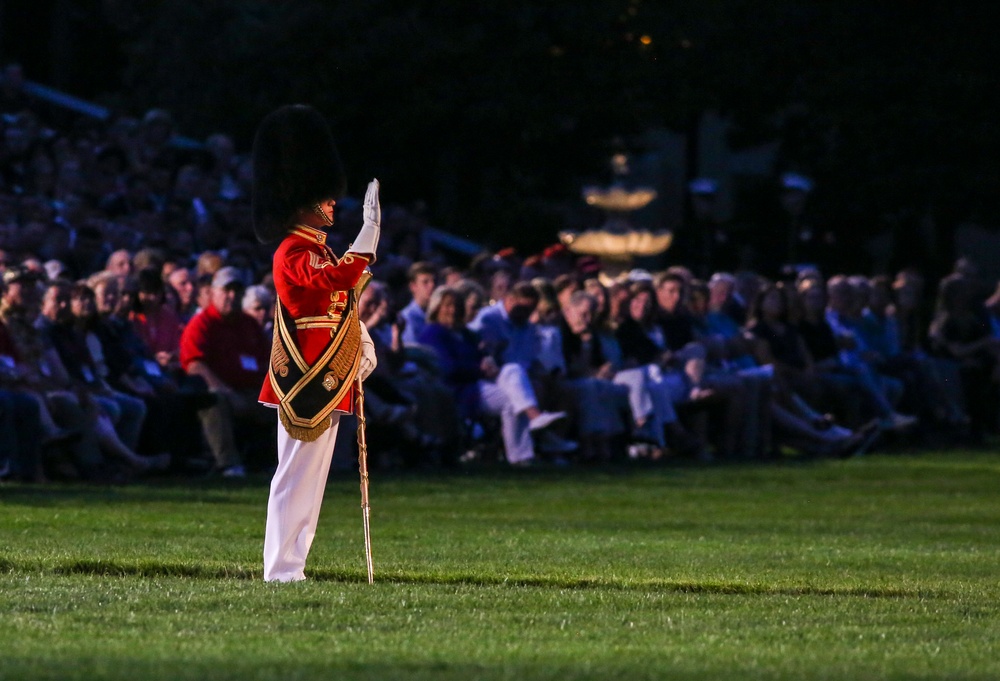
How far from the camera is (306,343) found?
1041cm

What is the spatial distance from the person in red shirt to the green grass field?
2.84 feet

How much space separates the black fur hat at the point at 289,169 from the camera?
10609 millimetres

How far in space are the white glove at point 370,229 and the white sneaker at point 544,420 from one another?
9.97m

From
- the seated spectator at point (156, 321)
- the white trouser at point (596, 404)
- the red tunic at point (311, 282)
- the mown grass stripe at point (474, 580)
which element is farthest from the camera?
the white trouser at point (596, 404)

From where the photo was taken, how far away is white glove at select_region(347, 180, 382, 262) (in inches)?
401

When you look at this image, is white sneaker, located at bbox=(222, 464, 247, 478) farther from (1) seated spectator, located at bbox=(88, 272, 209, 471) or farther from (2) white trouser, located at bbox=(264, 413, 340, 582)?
(2) white trouser, located at bbox=(264, 413, 340, 582)

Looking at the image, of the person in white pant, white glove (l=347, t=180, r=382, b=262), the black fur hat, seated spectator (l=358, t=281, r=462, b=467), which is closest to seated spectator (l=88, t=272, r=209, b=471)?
seated spectator (l=358, t=281, r=462, b=467)

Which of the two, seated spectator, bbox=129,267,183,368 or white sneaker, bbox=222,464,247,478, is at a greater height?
seated spectator, bbox=129,267,183,368

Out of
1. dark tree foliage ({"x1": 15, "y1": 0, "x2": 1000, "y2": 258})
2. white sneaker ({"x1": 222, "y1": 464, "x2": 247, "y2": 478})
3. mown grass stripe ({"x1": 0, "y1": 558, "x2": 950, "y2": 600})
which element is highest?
dark tree foliage ({"x1": 15, "y1": 0, "x2": 1000, "y2": 258})

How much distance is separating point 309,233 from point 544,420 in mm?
10147

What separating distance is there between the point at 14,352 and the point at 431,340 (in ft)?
15.8

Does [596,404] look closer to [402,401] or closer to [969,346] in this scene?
[402,401]

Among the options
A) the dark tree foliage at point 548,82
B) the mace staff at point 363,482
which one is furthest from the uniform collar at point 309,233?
the dark tree foliage at point 548,82

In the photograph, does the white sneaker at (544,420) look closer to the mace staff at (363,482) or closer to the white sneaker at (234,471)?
the white sneaker at (234,471)
